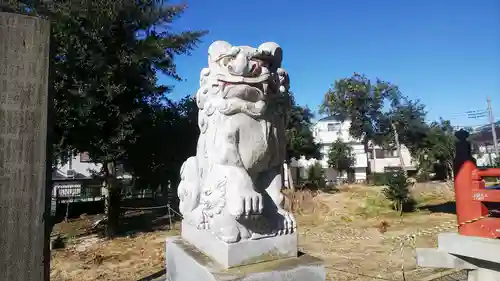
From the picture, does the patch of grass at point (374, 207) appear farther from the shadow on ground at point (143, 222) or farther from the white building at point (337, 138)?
the white building at point (337, 138)

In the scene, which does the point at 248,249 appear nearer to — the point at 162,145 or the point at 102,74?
the point at 102,74

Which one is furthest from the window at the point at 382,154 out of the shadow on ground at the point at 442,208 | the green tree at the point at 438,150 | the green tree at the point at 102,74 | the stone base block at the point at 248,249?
the stone base block at the point at 248,249

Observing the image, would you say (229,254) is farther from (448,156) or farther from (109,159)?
(448,156)

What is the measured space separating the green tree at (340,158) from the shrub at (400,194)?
13.4 m

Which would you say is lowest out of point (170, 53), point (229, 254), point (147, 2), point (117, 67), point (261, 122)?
point (229, 254)

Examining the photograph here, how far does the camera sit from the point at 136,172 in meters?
9.77

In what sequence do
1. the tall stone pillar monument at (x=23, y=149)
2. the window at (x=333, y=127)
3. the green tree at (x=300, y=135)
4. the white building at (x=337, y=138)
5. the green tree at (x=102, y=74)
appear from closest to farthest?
the tall stone pillar monument at (x=23, y=149) → the green tree at (x=102, y=74) → the green tree at (x=300, y=135) → the white building at (x=337, y=138) → the window at (x=333, y=127)

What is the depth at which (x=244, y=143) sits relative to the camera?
7.59ft

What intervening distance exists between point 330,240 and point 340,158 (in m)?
17.4

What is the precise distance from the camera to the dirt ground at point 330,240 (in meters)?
5.83

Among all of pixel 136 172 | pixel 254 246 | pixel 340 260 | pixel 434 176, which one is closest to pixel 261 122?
pixel 254 246

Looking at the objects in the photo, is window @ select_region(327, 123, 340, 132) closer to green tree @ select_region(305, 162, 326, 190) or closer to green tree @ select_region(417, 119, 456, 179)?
green tree @ select_region(417, 119, 456, 179)

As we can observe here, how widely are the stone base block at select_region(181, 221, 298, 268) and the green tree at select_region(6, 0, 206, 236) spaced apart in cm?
651

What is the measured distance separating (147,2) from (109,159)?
427cm
